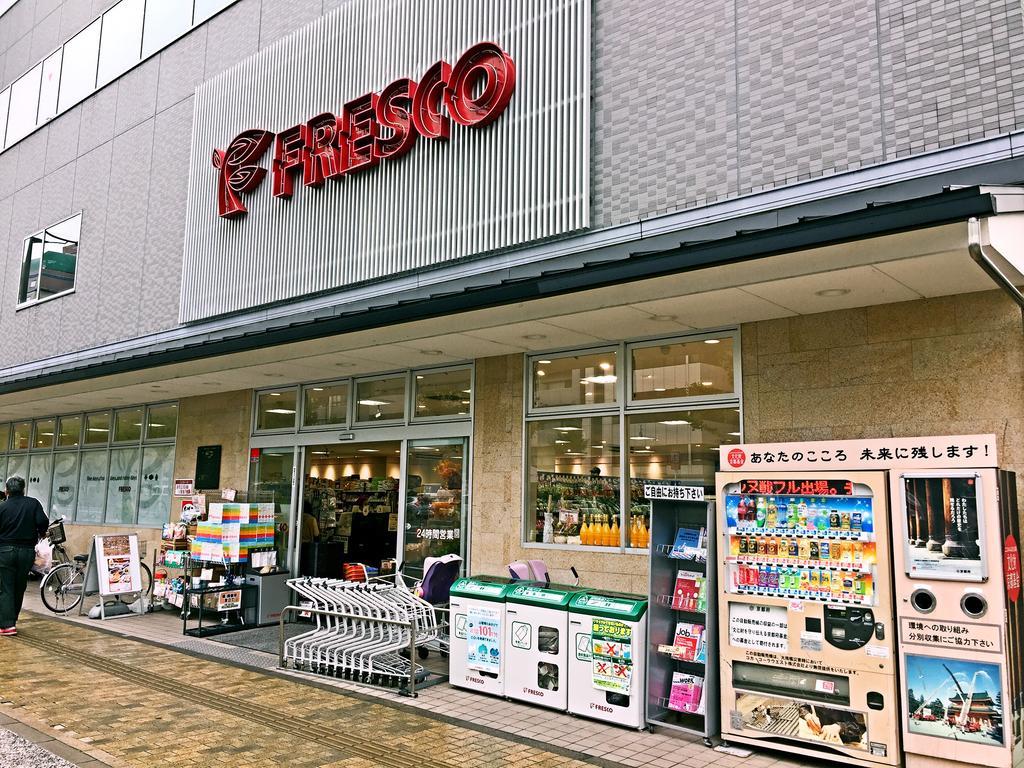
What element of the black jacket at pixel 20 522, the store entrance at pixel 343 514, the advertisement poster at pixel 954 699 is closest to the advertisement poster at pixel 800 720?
the advertisement poster at pixel 954 699

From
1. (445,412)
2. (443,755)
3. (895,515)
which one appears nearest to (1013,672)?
(895,515)

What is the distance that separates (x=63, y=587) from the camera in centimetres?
1169

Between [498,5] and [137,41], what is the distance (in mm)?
9993

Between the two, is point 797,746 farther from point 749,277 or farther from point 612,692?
point 749,277

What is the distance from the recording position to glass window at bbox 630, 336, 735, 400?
285 inches

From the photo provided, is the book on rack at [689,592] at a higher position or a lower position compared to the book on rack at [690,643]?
higher

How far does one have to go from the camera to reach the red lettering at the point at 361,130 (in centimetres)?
991

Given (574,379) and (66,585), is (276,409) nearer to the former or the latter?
(66,585)

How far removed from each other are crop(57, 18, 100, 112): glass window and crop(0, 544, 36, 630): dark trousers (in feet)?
35.3

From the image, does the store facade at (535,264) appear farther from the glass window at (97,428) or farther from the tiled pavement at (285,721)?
the tiled pavement at (285,721)

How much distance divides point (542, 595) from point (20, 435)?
16610mm

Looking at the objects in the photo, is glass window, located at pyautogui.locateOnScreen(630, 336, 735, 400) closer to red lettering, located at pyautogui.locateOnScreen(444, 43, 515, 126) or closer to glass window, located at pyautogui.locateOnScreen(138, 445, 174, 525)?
red lettering, located at pyautogui.locateOnScreen(444, 43, 515, 126)

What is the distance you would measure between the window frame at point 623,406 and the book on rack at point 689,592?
3.81 feet

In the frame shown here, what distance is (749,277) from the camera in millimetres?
5625
